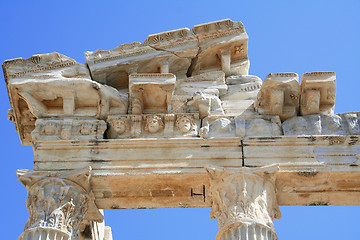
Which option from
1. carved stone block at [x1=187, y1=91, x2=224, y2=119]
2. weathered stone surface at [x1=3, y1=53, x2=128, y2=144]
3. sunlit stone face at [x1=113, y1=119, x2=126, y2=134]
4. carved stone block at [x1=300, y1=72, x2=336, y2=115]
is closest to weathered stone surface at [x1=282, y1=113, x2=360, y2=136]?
carved stone block at [x1=300, y1=72, x2=336, y2=115]

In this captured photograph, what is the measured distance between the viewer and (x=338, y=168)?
41.7 feet

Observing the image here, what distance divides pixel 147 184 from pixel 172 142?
963mm

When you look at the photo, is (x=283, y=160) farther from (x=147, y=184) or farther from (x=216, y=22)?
(x=216, y=22)

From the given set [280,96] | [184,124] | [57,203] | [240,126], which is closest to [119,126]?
[184,124]

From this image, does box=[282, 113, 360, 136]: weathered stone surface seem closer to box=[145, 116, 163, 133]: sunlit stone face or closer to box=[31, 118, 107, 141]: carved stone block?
box=[145, 116, 163, 133]: sunlit stone face

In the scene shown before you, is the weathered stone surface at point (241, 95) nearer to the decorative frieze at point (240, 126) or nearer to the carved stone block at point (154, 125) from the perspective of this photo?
the decorative frieze at point (240, 126)

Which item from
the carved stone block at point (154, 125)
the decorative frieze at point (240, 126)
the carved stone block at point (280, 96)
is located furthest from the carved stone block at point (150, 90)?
the carved stone block at point (280, 96)

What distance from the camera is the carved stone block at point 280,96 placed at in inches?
539

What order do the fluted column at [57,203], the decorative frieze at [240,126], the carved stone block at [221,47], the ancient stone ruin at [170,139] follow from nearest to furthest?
the fluted column at [57,203] < the ancient stone ruin at [170,139] < the decorative frieze at [240,126] < the carved stone block at [221,47]

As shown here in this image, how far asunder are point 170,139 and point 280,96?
7.92 ft

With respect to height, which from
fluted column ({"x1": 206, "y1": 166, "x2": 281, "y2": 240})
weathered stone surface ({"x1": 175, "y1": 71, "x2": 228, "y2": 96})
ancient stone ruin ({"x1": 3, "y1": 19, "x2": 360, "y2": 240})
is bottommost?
fluted column ({"x1": 206, "y1": 166, "x2": 281, "y2": 240})

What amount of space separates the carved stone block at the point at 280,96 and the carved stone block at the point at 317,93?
0.16 meters

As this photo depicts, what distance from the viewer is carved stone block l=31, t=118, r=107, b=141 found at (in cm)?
1356

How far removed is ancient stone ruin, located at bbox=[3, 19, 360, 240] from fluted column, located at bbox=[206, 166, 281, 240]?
0.02 metres
